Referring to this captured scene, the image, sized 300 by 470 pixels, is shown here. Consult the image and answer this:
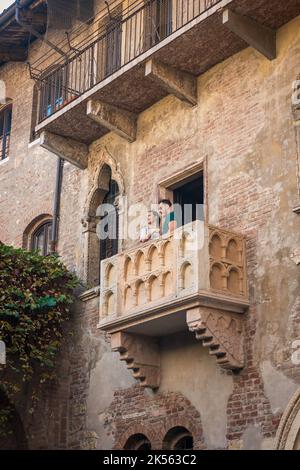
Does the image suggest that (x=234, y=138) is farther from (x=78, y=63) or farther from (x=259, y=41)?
(x=78, y=63)

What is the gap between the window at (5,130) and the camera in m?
20.6

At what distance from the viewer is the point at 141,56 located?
1483 centimetres

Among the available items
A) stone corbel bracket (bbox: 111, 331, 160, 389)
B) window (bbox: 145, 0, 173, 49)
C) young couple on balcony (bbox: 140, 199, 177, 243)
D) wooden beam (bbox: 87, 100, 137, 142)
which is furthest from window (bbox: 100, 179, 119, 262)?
stone corbel bracket (bbox: 111, 331, 160, 389)

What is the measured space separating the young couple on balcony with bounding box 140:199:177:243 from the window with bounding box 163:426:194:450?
288cm

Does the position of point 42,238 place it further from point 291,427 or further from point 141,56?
point 291,427

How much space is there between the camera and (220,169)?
14.3m

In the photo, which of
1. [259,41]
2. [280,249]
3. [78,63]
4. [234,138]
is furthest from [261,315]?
[78,63]

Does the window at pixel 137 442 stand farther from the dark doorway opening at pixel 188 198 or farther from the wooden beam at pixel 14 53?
the wooden beam at pixel 14 53

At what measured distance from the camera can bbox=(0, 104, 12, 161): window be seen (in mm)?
20594

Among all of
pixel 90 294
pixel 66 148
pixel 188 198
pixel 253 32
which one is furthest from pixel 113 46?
pixel 90 294

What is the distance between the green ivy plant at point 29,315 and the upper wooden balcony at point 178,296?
1807 mm

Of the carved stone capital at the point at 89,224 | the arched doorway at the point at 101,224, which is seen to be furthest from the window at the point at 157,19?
the carved stone capital at the point at 89,224

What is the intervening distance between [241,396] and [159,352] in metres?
1.98

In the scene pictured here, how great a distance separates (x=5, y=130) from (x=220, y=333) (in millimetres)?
9691
